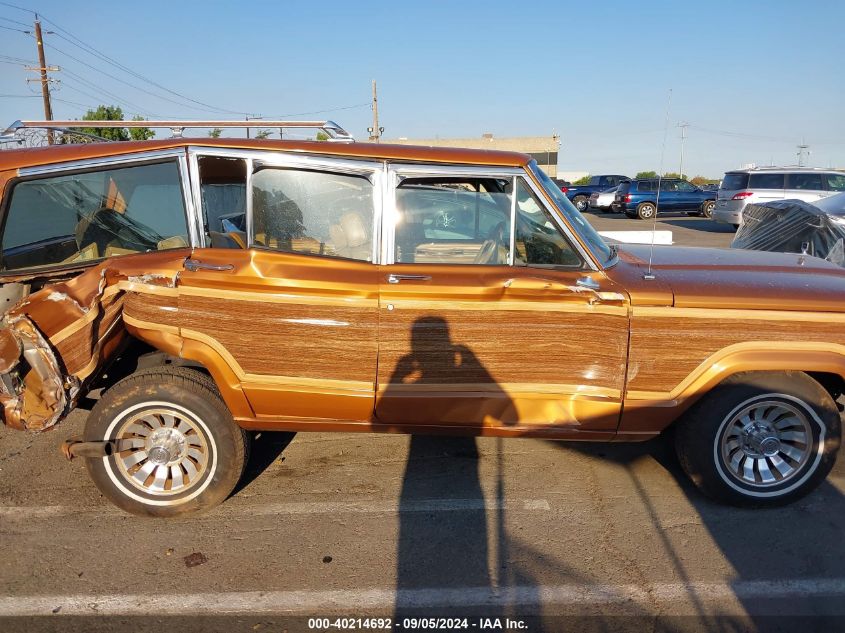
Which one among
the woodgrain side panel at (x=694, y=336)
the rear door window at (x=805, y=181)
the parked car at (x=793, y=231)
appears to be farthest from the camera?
the rear door window at (x=805, y=181)

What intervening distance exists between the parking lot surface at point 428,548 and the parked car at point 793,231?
2787 mm

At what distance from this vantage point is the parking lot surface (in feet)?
9.39

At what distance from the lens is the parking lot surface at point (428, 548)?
286 centimetres

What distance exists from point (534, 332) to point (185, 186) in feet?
6.84

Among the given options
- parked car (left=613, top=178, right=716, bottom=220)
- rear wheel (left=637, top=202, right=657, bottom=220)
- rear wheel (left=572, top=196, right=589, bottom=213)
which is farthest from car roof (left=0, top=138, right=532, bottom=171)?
rear wheel (left=572, top=196, right=589, bottom=213)

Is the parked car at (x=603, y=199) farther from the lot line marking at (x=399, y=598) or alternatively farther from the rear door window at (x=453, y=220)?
the lot line marking at (x=399, y=598)

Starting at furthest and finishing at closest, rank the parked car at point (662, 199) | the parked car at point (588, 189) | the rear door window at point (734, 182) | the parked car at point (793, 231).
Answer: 1. the parked car at point (588, 189)
2. the parked car at point (662, 199)
3. the rear door window at point (734, 182)
4. the parked car at point (793, 231)

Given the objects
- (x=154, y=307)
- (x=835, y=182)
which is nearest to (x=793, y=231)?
(x=154, y=307)

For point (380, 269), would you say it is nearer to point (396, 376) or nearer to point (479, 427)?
point (396, 376)

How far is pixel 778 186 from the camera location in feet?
58.1

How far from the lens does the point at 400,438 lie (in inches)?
180

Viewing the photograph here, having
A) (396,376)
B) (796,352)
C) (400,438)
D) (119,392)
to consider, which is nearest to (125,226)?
(119,392)

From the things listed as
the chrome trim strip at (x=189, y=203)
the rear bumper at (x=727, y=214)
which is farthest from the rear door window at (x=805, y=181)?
the chrome trim strip at (x=189, y=203)

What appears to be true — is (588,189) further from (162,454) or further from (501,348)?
(162,454)
